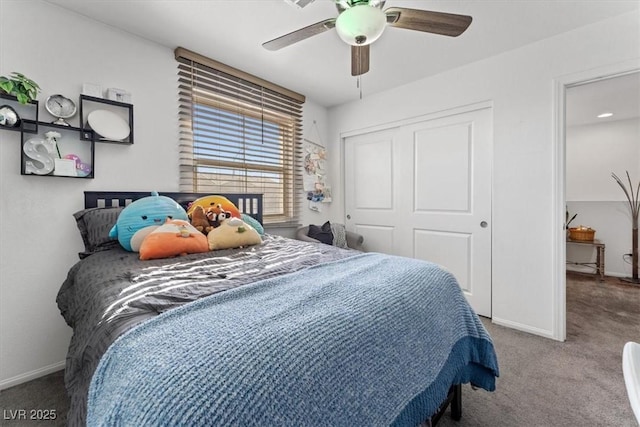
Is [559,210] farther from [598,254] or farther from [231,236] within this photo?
[598,254]

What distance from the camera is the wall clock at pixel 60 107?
1796 mm

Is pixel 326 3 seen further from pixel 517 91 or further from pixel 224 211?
pixel 517 91

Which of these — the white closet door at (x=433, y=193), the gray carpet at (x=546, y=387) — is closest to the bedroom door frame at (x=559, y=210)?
the gray carpet at (x=546, y=387)

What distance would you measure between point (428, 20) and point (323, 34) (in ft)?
3.15

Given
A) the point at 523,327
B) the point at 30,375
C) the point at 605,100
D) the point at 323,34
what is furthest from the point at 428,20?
the point at 605,100

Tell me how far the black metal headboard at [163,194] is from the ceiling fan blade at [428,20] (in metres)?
1.96

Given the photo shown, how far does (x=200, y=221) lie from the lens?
6.46ft

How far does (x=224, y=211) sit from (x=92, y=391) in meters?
1.52

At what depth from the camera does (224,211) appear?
6.91 feet

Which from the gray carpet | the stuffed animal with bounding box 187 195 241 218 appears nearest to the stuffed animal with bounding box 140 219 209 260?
the stuffed animal with bounding box 187 195 241 218

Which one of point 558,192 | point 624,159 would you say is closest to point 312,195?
point 558,192

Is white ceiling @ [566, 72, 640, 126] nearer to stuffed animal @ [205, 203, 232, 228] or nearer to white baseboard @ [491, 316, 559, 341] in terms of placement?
white baseboard @ [491, 316, 559, 341]

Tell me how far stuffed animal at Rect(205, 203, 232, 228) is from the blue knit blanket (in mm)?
1080

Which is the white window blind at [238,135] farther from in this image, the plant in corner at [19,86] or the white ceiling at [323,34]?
the plant in corner at [19,86]
